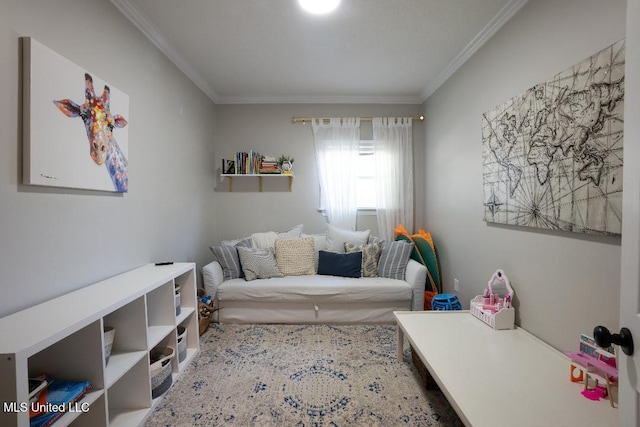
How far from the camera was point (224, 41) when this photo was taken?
2.49 meters

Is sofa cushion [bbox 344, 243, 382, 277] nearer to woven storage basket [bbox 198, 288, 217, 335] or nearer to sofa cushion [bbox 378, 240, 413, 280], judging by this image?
sofa cushion [bbox 378, 240, 413, 280]

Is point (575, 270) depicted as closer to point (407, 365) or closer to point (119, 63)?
point (407, 365)

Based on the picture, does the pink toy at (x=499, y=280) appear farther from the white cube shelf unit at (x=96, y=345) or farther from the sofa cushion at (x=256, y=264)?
the white cube shelf unit at (x=96, y=345)

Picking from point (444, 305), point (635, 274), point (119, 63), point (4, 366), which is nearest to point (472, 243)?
point (444, 305)

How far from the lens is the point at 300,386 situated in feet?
6.39

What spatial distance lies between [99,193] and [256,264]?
1.63m

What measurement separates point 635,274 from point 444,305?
1.93 meters

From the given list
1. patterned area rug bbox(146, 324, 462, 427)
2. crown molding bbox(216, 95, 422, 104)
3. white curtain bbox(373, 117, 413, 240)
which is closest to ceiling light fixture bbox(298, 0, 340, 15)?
crown molding bbox(216, 95, 422, 104)

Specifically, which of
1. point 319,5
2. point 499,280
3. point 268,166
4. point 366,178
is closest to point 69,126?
point 319,5

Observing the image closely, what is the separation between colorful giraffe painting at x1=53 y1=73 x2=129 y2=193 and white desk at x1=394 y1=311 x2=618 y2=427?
Answer: 217 cm

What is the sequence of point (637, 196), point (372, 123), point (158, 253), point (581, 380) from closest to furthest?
point (637, 196), point (581, 380), point (158, 253), point (372, 123)

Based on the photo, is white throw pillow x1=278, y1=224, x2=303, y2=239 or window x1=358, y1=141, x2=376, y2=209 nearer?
white throw pillow x1=278, y1=224, x2=303, y2=239

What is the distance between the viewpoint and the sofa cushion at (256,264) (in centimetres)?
308

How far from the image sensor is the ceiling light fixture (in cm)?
197
